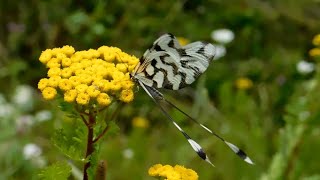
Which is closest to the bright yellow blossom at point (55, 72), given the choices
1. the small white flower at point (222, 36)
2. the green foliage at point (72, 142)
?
the green foliage at point (72, 142)

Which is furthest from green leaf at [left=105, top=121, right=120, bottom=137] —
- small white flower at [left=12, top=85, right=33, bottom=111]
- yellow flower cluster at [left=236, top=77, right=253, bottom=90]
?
yellow flower cluster at [left=236, top=77, right=253, bottom=90]

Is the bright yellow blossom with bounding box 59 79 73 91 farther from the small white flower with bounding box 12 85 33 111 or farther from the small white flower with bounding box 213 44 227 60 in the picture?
the small white flower with bounding box 213 44 227 60

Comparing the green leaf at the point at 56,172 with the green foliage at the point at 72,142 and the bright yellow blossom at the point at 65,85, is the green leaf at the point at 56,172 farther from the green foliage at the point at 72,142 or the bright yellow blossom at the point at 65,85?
the bright yellow blossom at the point at 65,85

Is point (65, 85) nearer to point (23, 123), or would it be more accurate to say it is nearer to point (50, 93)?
point (50, 93)

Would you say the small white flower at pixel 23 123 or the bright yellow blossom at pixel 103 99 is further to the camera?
the small white flower at pixel 23 123

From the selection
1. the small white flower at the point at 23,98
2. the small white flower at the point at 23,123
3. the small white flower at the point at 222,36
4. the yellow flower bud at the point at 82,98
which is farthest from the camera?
the small white flower at the point at 222,36

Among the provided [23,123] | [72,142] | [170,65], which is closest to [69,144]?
[72,142]

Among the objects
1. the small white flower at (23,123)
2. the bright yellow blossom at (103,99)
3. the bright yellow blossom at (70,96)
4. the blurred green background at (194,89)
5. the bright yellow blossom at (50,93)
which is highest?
the blurred green background at (194,89)

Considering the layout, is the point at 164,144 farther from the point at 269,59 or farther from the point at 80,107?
the point at 80,107
